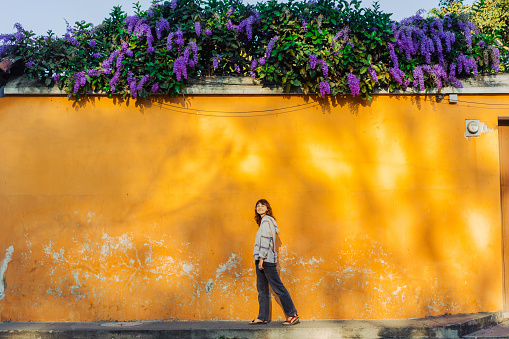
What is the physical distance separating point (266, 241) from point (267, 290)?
766mm

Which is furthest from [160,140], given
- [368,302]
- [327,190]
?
[368,302]

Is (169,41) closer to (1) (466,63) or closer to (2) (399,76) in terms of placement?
(2) (399,76)

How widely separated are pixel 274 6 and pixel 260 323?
14.9 feet

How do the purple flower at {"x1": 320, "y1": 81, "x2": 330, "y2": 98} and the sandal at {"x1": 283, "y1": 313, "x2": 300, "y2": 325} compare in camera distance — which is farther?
the purple flower at {"x1": 320, "y1": 81, "x2": 330, "y2": 98}

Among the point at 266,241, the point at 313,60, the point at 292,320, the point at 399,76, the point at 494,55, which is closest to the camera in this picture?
the point at 266,241

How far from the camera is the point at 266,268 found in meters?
6.00

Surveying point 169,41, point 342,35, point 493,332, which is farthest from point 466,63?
point 169,41

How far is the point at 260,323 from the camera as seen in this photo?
6.10 meters

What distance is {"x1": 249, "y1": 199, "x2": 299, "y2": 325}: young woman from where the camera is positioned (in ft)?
19.4

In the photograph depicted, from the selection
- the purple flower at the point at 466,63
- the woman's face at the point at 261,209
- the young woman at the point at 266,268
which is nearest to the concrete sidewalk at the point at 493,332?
the young woman at the point at 266,268

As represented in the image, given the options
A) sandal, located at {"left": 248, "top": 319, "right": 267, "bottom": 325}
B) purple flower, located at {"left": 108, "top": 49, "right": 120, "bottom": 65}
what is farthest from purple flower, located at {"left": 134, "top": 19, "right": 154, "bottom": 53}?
sandal, located at {"left": 248, "top": 319, "right": 267, "bottom": 325}

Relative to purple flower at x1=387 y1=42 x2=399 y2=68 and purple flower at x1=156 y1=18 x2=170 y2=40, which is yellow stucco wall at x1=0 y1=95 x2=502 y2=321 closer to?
purple flower at x1=387 y1=42 x2=399 y2=68

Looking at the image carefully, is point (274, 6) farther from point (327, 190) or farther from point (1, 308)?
point (1, 308)

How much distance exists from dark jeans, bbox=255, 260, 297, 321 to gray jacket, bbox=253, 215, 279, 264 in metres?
0.14
